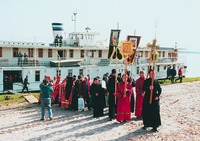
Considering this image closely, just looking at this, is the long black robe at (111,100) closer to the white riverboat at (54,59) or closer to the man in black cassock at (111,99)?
the man in black cassock at (111,99)

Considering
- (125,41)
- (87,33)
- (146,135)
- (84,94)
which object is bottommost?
(146,135)

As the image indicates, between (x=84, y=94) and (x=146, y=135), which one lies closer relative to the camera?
(x=146, y=135)

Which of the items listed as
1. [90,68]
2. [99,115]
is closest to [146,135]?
[99,115]

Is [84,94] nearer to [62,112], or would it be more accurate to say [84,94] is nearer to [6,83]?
[62,112]

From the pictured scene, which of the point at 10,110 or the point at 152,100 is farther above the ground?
the point at 152,100

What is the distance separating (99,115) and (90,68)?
18877 mm

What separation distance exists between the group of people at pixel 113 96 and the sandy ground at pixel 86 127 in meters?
0.40

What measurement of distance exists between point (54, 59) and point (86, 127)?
20.1 m

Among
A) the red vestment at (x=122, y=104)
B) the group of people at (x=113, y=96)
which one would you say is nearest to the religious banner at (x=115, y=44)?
the group of people at (x=113, y=96)

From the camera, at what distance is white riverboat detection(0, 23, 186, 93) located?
26062 mm

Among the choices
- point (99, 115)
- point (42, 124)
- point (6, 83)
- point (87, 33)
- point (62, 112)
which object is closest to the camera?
point (42, 124)

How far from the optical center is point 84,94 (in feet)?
43.8

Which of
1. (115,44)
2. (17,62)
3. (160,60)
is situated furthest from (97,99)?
(160,60)

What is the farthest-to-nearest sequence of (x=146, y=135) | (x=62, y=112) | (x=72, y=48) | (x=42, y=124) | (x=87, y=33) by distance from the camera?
1. (x=87, y=33)
2. (x=72, y=48)
3. (x=62, y=112)
4. (x=42, y=124)
5. (x=146, y=135)
